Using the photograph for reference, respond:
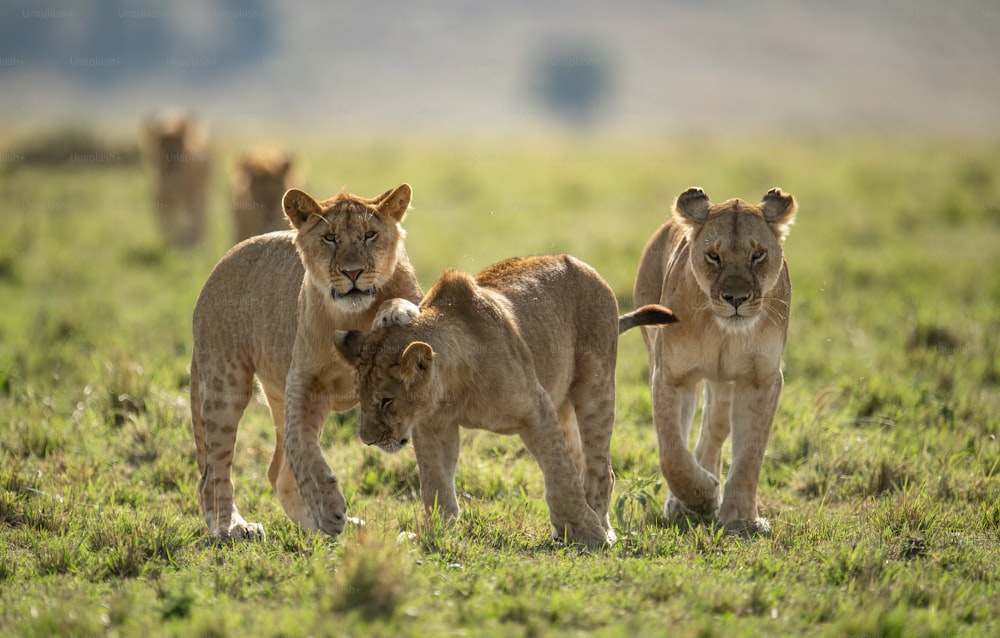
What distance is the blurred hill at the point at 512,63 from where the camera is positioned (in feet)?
331

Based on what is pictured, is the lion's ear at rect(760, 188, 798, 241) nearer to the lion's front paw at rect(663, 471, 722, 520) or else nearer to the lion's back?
the lion's front paw at rect(663, 471, 722, 520)

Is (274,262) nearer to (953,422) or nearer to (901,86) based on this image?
(953,422)

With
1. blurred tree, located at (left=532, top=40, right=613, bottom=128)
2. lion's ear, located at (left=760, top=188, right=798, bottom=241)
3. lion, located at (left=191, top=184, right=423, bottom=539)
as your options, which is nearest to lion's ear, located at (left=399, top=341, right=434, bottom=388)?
lion, located at (left=191, top=184, right=423, bottom=539)

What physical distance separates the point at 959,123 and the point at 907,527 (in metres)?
94.1

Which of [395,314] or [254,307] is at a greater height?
[395,314]

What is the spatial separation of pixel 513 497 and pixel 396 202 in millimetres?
1655

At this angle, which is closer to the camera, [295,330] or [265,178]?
[295,330]

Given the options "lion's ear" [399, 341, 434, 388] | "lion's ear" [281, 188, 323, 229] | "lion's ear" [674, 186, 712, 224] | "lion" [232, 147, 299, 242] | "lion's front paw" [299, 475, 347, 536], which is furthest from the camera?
"lion" [232, 147, 299, 242]

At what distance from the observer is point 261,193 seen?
11602 mm

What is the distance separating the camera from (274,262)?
20.8ft

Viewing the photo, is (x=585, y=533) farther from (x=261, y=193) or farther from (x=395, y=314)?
(x=261, y=193)

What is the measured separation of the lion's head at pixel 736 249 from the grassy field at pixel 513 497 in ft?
3.15

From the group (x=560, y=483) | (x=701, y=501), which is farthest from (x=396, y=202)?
(x=701, y=501)

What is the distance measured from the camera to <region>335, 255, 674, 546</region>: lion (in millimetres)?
4934
